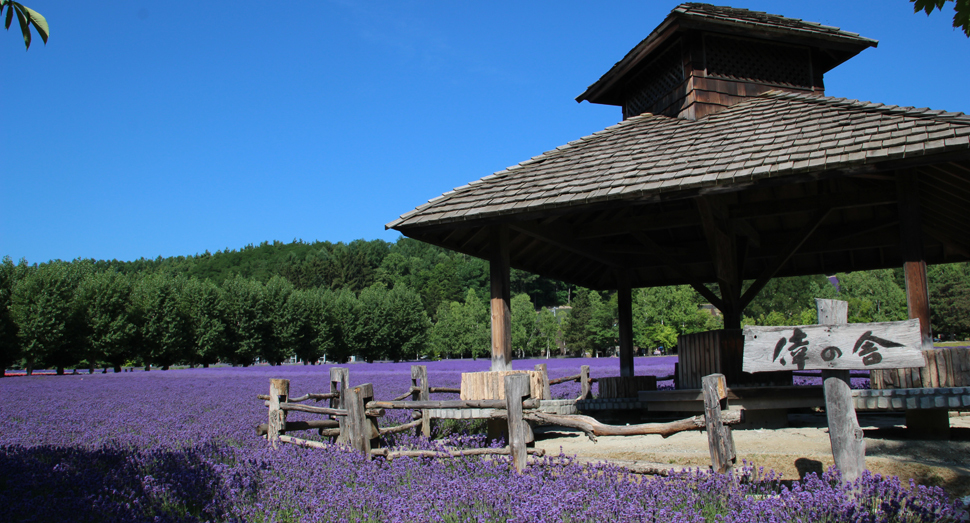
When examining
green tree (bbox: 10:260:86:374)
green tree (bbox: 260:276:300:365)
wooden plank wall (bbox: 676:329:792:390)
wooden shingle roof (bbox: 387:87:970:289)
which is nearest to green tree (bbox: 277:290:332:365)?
green tree (bbox: 260:276:300:365)

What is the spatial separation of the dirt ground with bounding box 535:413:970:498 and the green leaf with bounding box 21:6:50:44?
207 inches

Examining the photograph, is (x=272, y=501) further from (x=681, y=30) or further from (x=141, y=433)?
(x=681, y=30)

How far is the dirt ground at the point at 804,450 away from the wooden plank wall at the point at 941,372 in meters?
0.67

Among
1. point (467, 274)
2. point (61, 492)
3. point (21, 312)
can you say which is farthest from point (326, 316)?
point (61, 492)

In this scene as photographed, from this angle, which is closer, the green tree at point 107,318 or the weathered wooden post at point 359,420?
the weathered wooden post at point 359,420

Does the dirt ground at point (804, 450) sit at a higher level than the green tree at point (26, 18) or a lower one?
lower

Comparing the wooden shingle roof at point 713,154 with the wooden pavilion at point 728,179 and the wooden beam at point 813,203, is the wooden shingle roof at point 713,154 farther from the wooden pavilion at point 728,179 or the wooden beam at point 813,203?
the wooden beam at point 813,203

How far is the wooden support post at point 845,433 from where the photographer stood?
4855mm

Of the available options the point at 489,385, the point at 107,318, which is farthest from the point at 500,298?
the point at 107,318

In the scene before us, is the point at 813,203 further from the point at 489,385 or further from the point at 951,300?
the point at 951,300

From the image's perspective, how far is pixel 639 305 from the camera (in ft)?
160

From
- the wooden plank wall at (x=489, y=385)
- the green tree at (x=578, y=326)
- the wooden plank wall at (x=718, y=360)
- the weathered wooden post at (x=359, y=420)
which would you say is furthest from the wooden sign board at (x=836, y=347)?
the green tree at (x=578, y=326)

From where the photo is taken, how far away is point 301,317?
55.4m

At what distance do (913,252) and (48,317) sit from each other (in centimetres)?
4206
